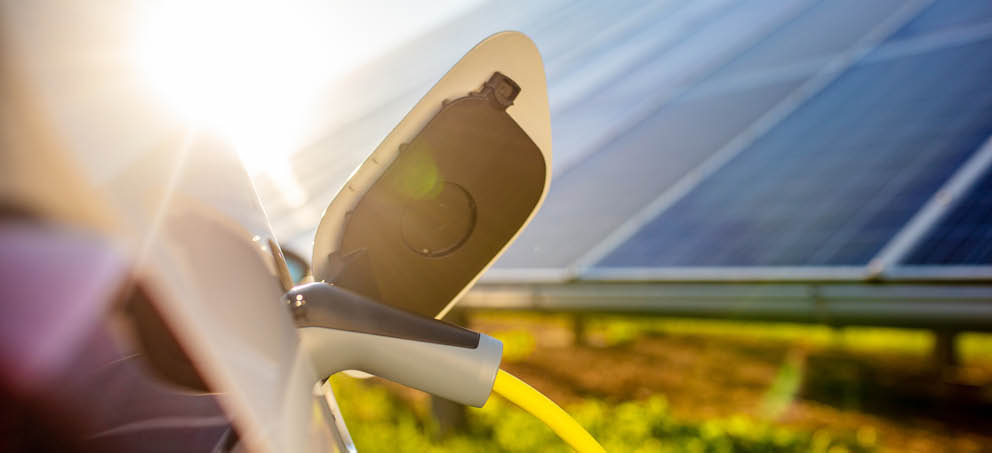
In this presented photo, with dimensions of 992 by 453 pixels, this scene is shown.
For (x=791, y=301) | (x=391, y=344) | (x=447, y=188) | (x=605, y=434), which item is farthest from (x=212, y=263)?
(x=791, y=301)

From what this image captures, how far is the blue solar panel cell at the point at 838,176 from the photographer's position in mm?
3672

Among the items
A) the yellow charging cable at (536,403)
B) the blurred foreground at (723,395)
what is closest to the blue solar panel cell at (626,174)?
the blurred foreground at (723,395)

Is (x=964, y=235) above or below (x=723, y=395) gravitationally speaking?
above

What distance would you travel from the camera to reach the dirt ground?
11.5ft

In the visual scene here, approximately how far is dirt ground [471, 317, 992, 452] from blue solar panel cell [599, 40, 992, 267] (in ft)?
2.95

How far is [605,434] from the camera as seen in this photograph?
301 centimetres

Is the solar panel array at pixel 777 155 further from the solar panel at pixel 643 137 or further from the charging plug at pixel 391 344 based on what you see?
the charging plug at pixel 391 344

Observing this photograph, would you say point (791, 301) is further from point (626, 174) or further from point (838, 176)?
point (626, 174)

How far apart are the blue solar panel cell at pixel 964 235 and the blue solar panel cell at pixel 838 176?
18 centimetres

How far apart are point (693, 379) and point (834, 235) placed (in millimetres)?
1493

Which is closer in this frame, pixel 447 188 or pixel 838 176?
pixel 447 188

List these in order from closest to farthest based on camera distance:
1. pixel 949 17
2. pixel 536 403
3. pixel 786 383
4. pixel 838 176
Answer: pixel 536 403 < pixel 838 176 < pixel 786 383 < pixel 949 17

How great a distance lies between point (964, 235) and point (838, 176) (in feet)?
3.47

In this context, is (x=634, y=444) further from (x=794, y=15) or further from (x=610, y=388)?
(x=794, y=15)
